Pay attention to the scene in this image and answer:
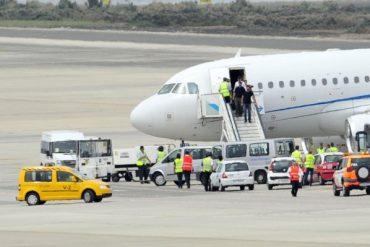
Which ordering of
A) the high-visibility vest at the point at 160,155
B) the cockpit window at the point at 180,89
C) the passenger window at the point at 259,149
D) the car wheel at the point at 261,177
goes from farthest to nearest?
1. the cockpit window at the point at 180,89
2. the high-visibility vest at the point at 160,155
3. the car wheel at the point at 261,177
4. the passenger window at the point at 259,149

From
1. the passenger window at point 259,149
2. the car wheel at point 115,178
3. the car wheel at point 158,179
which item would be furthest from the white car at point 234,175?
the car wheel at point 115,178

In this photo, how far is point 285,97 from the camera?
6544cm

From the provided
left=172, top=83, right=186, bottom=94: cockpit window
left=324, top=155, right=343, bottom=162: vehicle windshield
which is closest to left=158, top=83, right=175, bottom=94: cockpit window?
left=172, top=83, right=186, bottom=94: cockpit window

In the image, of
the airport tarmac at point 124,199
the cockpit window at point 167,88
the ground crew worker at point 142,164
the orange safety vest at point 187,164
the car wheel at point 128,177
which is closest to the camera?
the airport tarmac at point 124,199

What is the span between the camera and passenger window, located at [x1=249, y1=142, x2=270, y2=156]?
62.0 m

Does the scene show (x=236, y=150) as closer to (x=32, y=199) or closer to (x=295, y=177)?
(x=295, y=177)

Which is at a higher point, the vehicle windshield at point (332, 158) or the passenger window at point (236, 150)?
the passenger window at point (236, 150)

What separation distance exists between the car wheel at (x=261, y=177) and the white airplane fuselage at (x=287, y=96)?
13.9 feet

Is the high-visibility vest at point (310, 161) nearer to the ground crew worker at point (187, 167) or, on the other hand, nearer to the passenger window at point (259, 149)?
the passenger window at point (259, 149)

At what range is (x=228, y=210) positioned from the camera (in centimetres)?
4716

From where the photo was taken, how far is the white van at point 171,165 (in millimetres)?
62562

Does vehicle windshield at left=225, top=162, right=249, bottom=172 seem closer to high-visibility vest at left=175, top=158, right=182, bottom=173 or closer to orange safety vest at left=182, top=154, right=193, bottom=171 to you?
orange safety vest at left=182, top=154, right=193, bottom=171

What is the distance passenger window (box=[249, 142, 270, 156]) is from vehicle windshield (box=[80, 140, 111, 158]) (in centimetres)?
663

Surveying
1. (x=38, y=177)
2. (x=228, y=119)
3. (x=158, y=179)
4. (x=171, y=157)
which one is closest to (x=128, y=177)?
(x=158, y=179)
